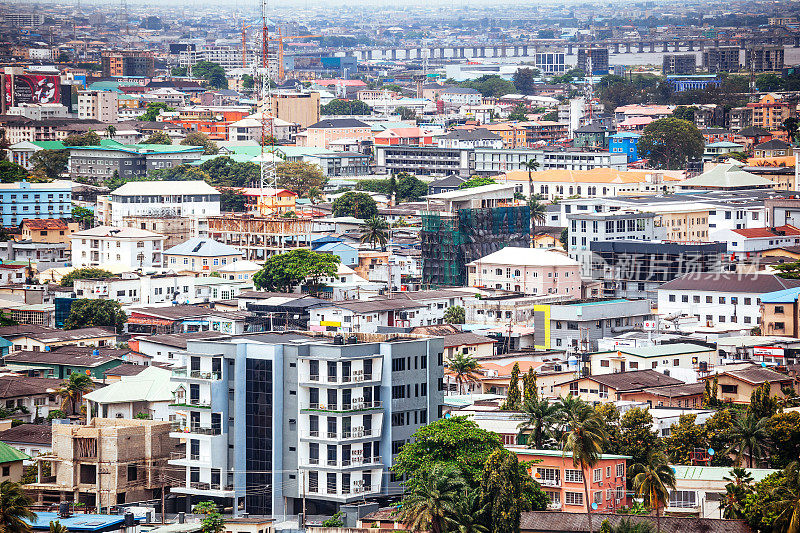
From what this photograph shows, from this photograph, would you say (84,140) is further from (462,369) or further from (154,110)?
(462,369)

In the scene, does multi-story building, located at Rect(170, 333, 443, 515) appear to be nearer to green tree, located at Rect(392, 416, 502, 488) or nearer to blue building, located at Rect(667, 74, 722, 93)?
green tree, located at Rect(392, 416, 502, 488)

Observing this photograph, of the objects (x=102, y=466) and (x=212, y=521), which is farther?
(x=102, y=466)

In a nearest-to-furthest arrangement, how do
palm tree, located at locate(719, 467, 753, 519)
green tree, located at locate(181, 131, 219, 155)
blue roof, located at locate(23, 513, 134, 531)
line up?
blue roof, located at locate(23, 513, 134, 531), palm tree, located at locate(719, 467, 753, 519), green tree, located at locate(181, 131, 219, 155)

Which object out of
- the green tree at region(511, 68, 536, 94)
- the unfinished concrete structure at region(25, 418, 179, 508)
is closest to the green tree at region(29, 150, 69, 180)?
the unfinished concrete structure at region(25, 418, 179, 508)

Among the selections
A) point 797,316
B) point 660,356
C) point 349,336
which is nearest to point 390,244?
point 797,316

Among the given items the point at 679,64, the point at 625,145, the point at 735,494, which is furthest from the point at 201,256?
the point at 679,64

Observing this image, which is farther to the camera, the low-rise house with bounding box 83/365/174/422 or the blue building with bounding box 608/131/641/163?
the blue building with bounding box 608/131/641/163

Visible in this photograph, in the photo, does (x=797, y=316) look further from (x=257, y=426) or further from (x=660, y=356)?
(x=257, y=426)
